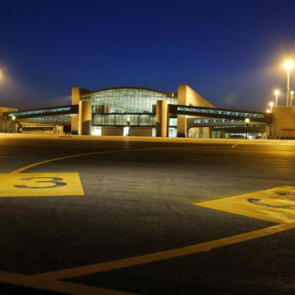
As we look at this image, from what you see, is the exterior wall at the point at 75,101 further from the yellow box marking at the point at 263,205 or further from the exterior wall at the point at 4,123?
the yellow box marking at the point at 263,205

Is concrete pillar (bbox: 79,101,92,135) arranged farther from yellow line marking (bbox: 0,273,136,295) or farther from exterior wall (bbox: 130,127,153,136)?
yellow line marking (bbox: 0,273,136,295)

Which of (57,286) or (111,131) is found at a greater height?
(111,131)

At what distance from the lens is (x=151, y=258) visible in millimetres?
3689

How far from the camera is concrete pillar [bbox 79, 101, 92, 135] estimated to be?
80.9 meters

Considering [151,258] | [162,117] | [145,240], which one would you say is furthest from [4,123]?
[151,258]

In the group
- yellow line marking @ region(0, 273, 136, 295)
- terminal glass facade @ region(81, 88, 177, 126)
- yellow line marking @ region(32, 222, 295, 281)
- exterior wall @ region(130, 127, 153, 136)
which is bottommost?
yellow line marking @ region(0, 273, 136, 295)

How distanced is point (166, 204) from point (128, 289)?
11.6 feet

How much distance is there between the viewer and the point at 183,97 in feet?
257

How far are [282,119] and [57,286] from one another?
6415 cm

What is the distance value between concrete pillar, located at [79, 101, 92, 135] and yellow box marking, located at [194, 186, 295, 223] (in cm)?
7562

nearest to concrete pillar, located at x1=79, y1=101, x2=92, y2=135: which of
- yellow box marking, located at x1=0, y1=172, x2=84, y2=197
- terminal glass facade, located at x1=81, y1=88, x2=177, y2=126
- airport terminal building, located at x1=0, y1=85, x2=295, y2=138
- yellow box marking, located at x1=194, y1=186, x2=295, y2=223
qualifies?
airport terminal building, located at x1=0, y1=85, x2=295, y2=138

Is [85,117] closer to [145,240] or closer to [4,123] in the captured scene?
[4,123]

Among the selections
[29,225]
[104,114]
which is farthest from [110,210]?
[104,114]

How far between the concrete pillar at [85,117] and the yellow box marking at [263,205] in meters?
75.6
